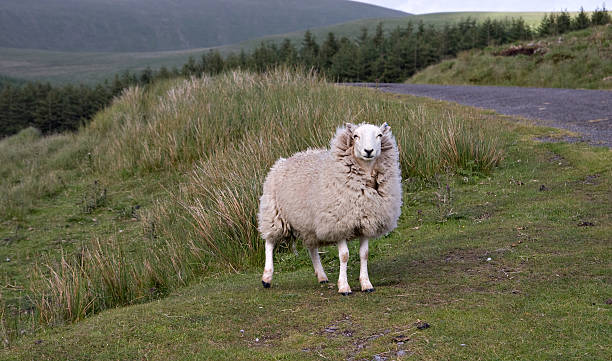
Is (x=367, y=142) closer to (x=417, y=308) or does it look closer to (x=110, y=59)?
(x=417, y=308)

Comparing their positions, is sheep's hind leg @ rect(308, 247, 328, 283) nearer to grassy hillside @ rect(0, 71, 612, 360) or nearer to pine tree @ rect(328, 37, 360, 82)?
grassy hillside @ rect(0, 71, 612, 360)

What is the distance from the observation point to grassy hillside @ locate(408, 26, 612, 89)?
73.9 ft

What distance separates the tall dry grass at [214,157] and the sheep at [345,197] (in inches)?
86.5

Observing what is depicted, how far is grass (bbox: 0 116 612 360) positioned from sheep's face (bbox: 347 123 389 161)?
1.34 meters

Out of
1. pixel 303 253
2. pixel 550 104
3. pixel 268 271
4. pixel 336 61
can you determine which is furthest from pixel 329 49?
pixel 268 271

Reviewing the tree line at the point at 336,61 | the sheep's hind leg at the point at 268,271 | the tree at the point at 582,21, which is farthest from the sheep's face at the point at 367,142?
the tree at the point at 582,21

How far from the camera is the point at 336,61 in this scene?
37094 mm

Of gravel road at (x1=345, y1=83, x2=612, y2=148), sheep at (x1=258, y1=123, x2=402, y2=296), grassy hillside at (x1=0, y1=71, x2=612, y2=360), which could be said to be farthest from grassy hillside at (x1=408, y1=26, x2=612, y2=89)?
sheep at (x1=258, y1=123, x2=402, y2=296)

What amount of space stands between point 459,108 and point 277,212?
1122 cm

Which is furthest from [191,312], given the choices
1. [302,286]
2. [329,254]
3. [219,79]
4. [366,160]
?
[219,79]

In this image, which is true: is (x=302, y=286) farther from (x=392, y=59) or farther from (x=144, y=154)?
(x=392, y=59)

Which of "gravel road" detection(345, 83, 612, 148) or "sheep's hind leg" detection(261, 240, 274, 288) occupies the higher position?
"gravel road" detection(345, 83, 612, 148)

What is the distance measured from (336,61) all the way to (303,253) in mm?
29818

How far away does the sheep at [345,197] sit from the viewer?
592cm
